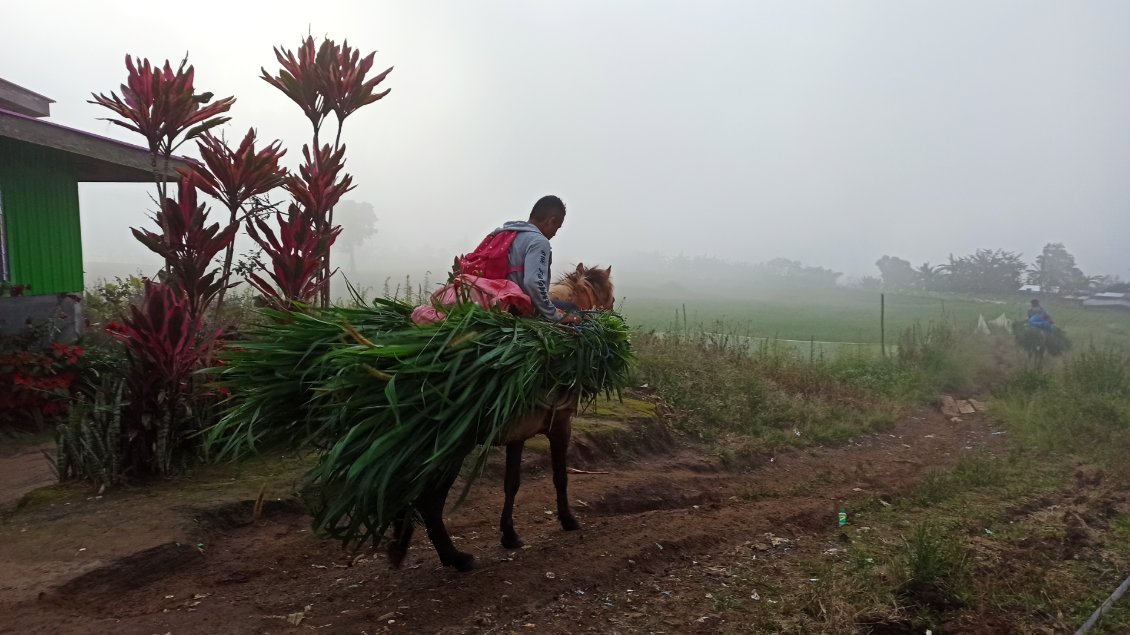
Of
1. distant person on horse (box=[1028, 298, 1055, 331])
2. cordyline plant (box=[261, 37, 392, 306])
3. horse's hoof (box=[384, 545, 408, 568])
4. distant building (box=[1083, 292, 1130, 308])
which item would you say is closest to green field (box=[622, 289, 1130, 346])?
distant building (box=[1083, 292, 1130, 308])

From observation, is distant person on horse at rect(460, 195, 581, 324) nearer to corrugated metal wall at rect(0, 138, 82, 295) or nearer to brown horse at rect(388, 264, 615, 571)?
brown horse at rect(388, 264, 615, 571)

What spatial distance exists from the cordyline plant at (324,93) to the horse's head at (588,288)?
231cm

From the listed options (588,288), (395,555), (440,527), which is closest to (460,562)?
(440,527)

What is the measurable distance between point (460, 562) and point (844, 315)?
2020cm

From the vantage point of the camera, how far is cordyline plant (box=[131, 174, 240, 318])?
4.97 metres

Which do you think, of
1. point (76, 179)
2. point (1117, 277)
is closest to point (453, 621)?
point (76, 179)

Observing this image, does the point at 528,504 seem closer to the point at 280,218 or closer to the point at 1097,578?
the point at 280,218

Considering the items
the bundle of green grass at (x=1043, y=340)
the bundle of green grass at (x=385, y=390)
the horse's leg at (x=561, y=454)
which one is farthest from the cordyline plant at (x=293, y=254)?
the bundle of green grass at (x=1043, y=340)

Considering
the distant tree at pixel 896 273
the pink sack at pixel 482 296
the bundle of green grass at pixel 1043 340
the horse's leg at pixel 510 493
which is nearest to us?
the pink sack at pixel 482 296

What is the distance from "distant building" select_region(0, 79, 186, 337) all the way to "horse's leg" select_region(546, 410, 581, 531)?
5.52 metres

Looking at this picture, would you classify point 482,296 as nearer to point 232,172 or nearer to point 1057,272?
point 232,172

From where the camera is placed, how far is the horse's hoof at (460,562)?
3.72 m

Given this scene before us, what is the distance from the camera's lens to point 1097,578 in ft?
12.6

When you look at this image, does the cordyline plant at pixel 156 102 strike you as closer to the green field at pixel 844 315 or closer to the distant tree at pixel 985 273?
the green field at pixel 844 315
